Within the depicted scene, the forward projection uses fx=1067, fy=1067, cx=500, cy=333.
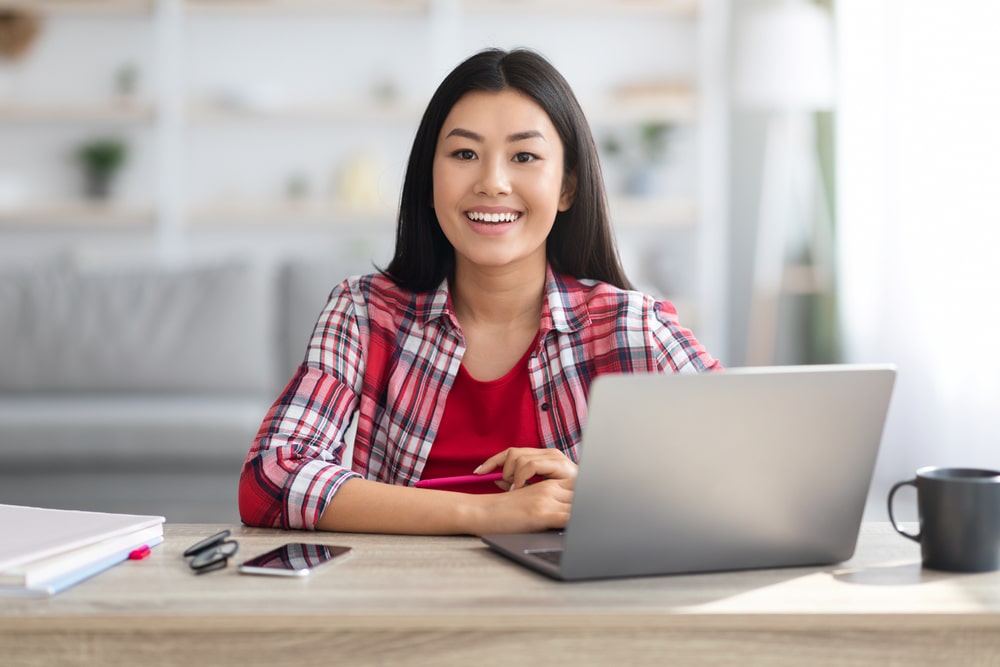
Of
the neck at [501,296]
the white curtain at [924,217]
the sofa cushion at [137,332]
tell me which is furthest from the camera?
the sofa cushion at [137,332]

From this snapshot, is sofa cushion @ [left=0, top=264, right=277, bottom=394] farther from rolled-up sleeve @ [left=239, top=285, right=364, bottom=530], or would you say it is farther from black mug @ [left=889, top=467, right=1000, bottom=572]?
black mug @ [left=889, top=467, right=1000, bottom=572]

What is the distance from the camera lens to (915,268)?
3.58 m

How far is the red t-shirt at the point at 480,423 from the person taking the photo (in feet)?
4.86

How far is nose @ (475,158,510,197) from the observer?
1438 millimetres

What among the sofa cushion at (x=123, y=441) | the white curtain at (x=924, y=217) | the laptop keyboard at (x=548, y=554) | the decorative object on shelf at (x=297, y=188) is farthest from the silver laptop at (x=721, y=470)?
the decorative object on shelf at (x=297, y=188)

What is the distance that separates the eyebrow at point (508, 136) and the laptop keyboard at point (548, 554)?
662 mm

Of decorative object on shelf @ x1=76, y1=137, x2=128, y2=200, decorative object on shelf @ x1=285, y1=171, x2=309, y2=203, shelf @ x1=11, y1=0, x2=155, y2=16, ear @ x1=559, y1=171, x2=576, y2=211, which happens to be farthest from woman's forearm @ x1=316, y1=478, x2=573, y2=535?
shelf @ x1=11, y1=0, x2=155, y2=16

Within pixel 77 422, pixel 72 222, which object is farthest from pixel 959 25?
pixel 72 222

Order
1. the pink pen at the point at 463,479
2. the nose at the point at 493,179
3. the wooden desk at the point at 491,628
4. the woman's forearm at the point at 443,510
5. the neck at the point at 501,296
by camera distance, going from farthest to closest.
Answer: the neck at the point at 501,296, the nose at the point at 493,179, the pink pen at the point at 463,479, the woman's forearm at the point at 443,510, the wooden desk at the point at 491,628

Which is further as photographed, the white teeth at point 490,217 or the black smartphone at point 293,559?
the white teeth at point 490,217

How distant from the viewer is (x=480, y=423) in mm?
1500

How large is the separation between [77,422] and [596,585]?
2.42 meters

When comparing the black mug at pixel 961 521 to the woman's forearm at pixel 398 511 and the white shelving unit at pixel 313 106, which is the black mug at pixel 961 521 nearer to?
the woman's forearm at pixel 398 511

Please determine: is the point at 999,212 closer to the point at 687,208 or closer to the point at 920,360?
the point at 920,360
